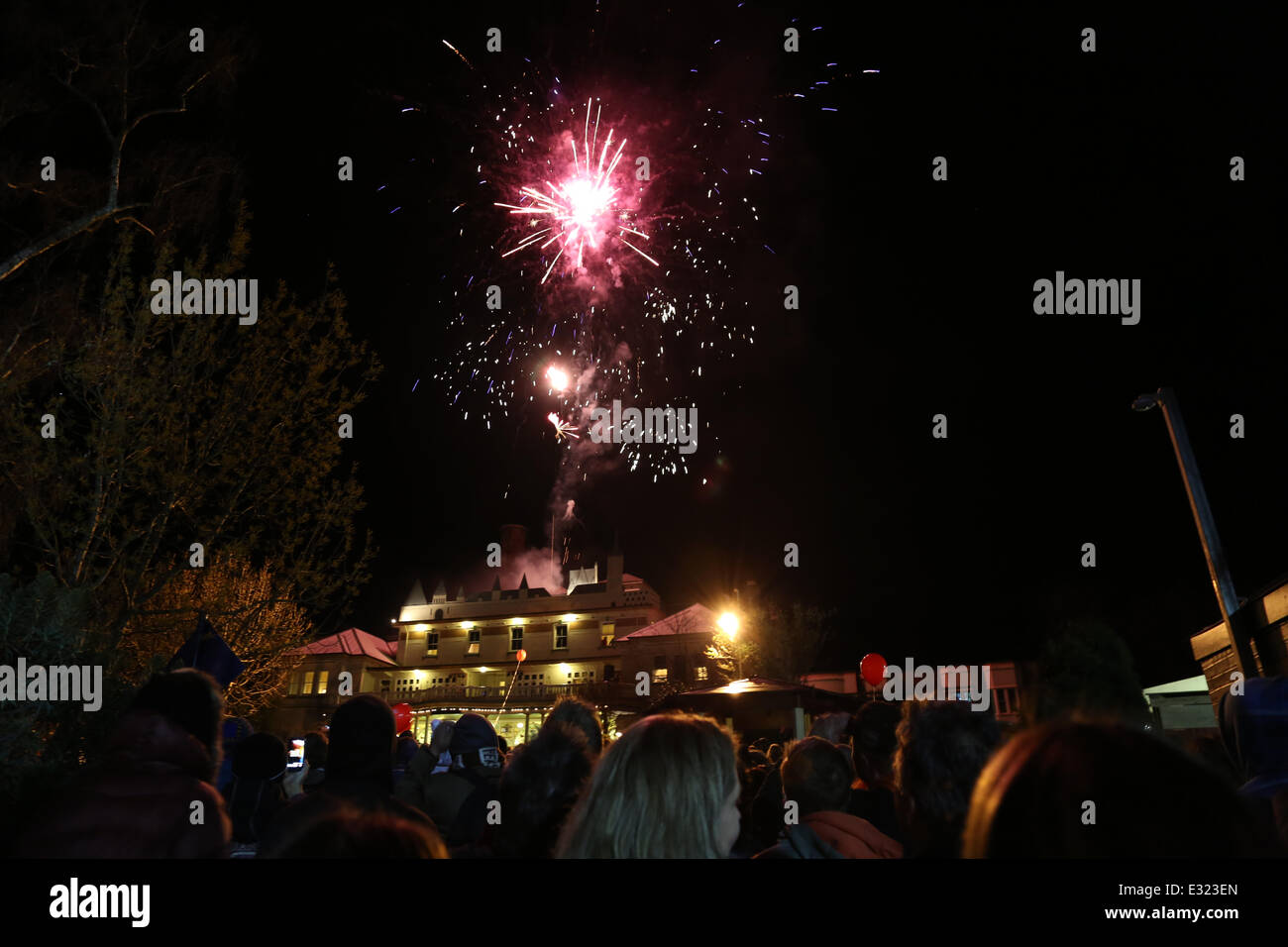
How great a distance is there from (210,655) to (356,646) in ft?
157

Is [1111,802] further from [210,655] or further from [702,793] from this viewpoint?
[210,655]

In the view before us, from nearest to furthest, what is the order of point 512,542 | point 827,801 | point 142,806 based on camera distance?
1. point 142,806
2. point 827,801
3. point 512,542

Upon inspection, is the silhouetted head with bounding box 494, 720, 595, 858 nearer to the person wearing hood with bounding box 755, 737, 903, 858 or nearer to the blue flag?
the person wearing hood with bounding box 755, 737, 903, 858

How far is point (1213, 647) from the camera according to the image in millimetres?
11695

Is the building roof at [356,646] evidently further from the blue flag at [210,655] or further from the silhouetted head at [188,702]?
the silhouetted head at [188,702]

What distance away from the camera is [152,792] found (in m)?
2.64

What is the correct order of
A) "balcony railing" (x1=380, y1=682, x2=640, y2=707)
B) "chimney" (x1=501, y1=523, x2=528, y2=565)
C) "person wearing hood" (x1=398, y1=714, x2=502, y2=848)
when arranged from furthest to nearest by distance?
"chimney" (x1=501, y1=523, x2=528, y2=565) → "balcony railing" (x1=380, y1=682, x2=640, y2=707) → "person wearing hood" (x1=398, y1=714, x2=502, y2=848)

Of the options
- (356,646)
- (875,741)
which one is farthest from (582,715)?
(356,646)

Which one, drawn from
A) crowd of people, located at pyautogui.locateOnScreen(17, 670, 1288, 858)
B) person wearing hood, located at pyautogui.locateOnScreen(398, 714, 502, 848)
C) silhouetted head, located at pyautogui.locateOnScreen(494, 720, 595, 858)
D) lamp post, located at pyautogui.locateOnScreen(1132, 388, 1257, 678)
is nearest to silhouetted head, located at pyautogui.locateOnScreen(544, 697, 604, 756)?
crowd of people, located at pyautogui.locateOnScreen(17, 670, 1288, 858)

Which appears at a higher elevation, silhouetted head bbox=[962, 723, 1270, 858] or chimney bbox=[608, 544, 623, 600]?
silhouetted head bbox=[962, 723, 1270, 858]

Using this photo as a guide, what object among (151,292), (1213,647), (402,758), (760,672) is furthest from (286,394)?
(760,672)

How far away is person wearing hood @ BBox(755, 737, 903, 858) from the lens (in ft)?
9.33
